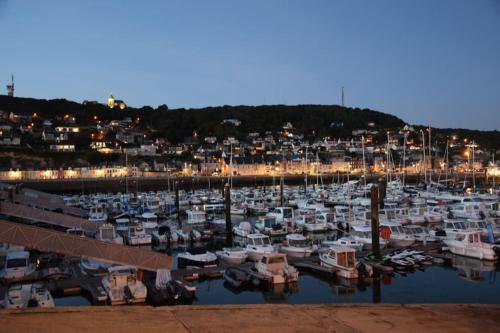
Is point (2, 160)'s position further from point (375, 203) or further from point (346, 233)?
point (375, 203)

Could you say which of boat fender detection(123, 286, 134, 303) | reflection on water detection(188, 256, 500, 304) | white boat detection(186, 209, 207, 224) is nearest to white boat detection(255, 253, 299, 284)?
reflection on water detection(188, 256, 500, 304)

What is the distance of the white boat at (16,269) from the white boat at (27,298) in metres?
4.35

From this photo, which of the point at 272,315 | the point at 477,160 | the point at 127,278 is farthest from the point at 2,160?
the point at 477,160

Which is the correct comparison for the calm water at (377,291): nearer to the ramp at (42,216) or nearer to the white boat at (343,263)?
the white boat at (343,263)

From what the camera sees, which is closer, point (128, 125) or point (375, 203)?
point (375, 203)

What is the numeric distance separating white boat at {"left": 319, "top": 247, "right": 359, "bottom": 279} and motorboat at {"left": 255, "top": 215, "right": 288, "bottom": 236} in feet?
39.7

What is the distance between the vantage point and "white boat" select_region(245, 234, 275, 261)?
24.4 meters

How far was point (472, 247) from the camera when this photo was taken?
24484mm

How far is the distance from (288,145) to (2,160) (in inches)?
4160

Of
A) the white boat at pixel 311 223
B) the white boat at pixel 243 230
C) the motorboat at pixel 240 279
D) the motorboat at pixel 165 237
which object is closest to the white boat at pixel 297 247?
the motorboat at pixel 240 279

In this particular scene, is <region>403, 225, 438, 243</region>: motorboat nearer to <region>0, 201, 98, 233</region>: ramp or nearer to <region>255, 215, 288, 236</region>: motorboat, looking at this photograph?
<region>255, 215, 288, 236</region>: motorboat

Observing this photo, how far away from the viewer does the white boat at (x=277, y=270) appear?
64.9 feet

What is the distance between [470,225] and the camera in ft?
97.1

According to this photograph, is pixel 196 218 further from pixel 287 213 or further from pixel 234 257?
pixel 234 257
